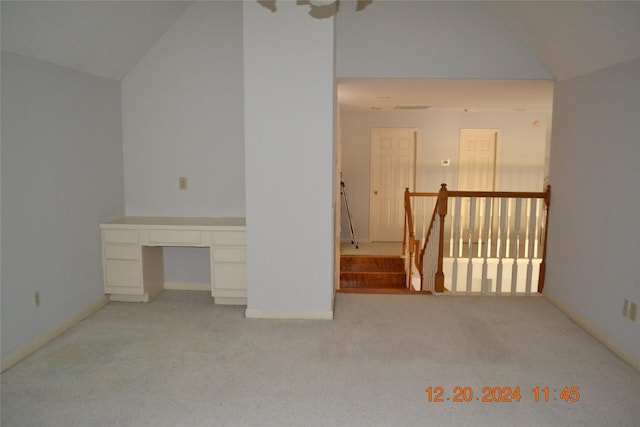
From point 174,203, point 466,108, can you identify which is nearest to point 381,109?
point 466,108

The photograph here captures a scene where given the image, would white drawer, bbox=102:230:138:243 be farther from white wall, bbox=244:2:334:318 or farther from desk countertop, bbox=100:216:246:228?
white wall, bbox=244:2:334:318

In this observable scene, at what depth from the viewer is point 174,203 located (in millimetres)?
4703

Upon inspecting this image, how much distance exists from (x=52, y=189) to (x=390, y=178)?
5.62 metres

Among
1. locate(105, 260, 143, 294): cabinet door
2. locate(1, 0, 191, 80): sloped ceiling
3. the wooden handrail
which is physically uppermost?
locate(1, 0, 191, 80): sloped ceiling

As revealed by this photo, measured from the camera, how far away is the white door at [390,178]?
8.13 m

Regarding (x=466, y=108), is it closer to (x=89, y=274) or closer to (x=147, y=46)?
(x=147, y=46)

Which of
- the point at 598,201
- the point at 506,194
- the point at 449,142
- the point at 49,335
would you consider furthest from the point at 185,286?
the point at 449,142

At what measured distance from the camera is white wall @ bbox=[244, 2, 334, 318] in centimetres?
371

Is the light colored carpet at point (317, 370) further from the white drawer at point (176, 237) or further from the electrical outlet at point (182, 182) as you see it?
the electrical outlet at point (182, 182)

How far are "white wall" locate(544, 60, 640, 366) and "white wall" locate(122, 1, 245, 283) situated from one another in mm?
2896

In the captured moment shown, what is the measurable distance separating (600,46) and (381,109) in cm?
459

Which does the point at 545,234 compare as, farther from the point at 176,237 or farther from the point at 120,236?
the point at 120,236

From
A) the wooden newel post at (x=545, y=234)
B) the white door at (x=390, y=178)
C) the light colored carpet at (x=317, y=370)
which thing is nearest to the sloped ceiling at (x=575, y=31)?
the wooden newel post at (x=545, y=234)

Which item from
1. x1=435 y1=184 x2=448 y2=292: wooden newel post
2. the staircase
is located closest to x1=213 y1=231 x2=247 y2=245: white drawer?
x1=435 y1=184 x2=448 y2=292: wooden newel post
